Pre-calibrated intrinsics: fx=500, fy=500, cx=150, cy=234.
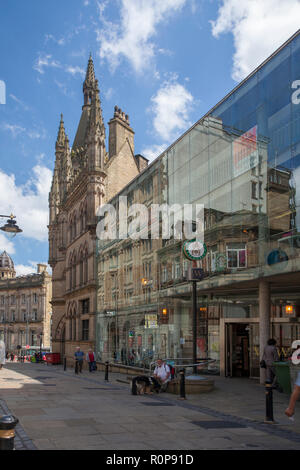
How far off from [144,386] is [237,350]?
724cm

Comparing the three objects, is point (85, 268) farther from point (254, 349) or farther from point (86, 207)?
point (254, 349)

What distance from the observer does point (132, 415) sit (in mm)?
12516

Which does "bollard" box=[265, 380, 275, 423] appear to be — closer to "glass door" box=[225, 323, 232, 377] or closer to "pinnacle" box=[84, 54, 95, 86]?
"glass door" box=[225, 323, 232, 377]

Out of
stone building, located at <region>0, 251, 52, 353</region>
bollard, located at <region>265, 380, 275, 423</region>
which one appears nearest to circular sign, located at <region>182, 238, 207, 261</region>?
bollard, located at <region>265, 380, 275, 423</region>

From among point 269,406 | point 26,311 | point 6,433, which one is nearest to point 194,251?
point 269,406

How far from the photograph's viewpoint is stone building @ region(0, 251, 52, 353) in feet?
320

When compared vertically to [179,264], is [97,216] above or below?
above

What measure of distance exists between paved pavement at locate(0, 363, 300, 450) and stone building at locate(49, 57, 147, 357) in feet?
83.7

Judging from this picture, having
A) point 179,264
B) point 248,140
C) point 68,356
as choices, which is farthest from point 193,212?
point 68,356

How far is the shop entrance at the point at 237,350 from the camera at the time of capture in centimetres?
2352
